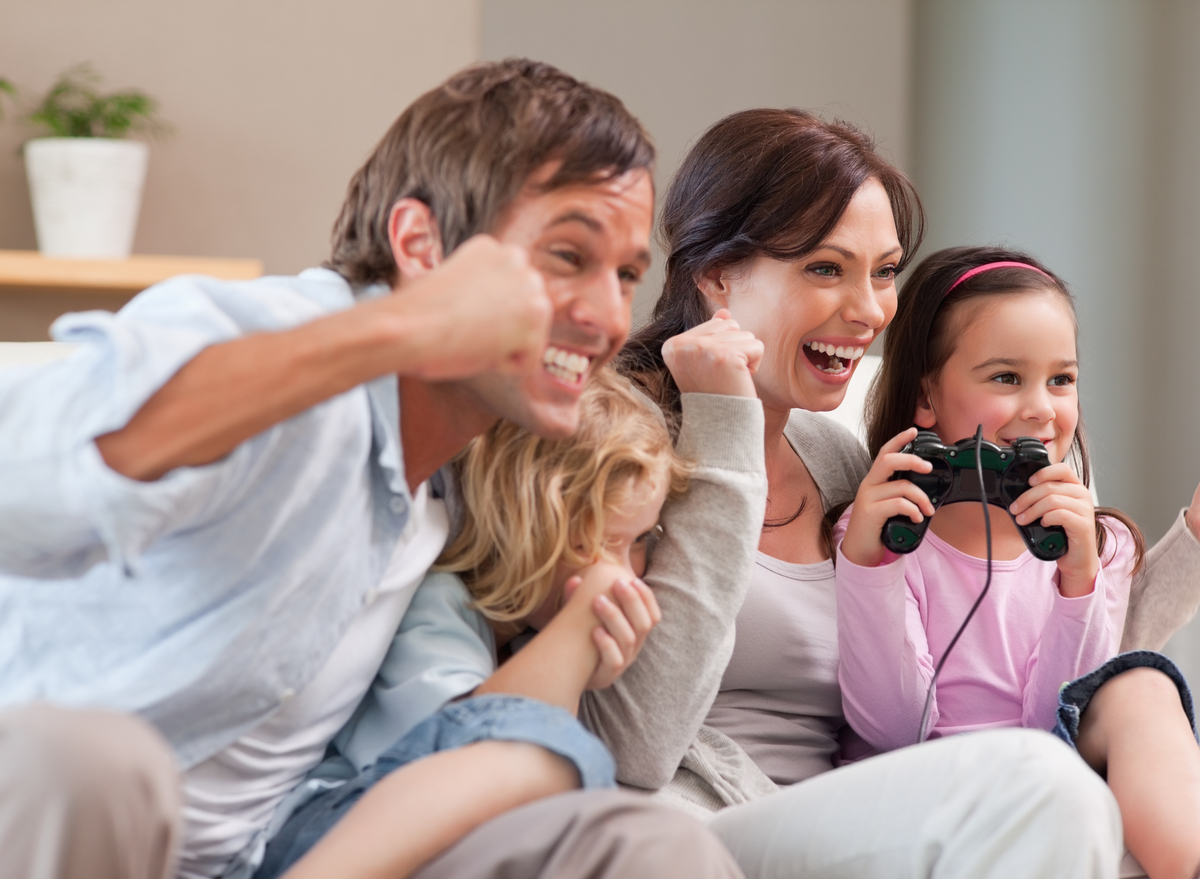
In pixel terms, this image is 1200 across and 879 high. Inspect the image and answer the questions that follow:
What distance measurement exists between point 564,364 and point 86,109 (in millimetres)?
2141

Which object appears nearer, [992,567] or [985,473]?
[985,473]

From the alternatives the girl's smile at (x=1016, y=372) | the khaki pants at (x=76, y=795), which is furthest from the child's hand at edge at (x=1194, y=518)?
the khaki pants at (x=76, y=795)

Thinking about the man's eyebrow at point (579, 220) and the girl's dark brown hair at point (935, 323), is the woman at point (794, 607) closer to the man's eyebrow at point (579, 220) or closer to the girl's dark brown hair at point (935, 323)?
the girl's dark brown hair at point (935, 323)

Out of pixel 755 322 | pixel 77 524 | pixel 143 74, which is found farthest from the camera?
pixel 143 74

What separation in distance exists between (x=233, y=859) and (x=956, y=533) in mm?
953

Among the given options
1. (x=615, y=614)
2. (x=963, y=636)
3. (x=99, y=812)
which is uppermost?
(x=99, y=812)

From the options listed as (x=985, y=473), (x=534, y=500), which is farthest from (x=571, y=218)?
(x=985, y=473)

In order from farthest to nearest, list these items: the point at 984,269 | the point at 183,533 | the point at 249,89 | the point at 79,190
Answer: the point at 249,89, the point at 79,190, the point at 984,269, the point at 183,533

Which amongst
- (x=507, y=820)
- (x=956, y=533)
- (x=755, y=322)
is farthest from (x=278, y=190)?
(x=507, y=820)

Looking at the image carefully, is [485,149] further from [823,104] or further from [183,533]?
[823,104]

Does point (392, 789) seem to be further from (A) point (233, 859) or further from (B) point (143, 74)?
(B) point (143, 74)

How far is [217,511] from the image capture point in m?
0.77

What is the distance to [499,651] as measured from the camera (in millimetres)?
1176

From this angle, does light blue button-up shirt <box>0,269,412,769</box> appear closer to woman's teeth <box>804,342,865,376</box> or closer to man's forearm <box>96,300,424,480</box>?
man's forearm <box>96,300,424,480</box>
